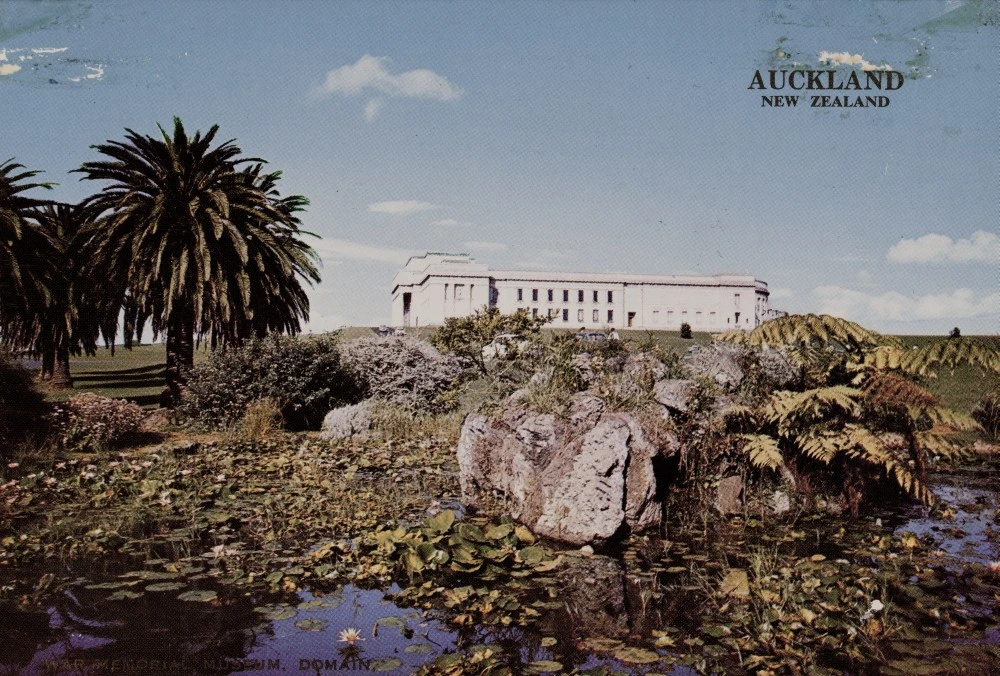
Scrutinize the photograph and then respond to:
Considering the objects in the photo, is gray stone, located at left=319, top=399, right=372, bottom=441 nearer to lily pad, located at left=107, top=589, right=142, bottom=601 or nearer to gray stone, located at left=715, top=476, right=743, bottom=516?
gray stone, located at left=715, top=476, right=743, bottom=516

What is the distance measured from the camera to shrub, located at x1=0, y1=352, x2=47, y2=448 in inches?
440

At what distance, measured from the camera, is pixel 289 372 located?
14867 mm

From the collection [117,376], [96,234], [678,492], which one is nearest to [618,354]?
[678,492]

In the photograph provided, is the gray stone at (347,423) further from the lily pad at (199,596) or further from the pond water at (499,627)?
the lily pad at (199,596)

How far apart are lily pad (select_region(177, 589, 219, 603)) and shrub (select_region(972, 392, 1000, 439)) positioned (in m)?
11.2

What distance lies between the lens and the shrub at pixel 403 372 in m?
15.8

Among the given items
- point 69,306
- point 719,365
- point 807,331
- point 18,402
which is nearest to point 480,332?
point 719,365

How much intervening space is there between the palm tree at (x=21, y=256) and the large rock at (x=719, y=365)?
54.4 feet

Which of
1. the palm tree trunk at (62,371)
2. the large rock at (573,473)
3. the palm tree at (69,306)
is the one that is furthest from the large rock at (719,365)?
the palm tree trunk at (62,371)

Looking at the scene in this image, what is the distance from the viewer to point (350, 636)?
13.2ft

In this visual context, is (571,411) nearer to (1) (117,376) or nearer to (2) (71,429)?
(2) (71,429)

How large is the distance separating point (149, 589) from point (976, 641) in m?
5.26

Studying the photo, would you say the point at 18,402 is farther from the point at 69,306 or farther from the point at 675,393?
the point at 69,306

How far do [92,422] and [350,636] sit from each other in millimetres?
9676
